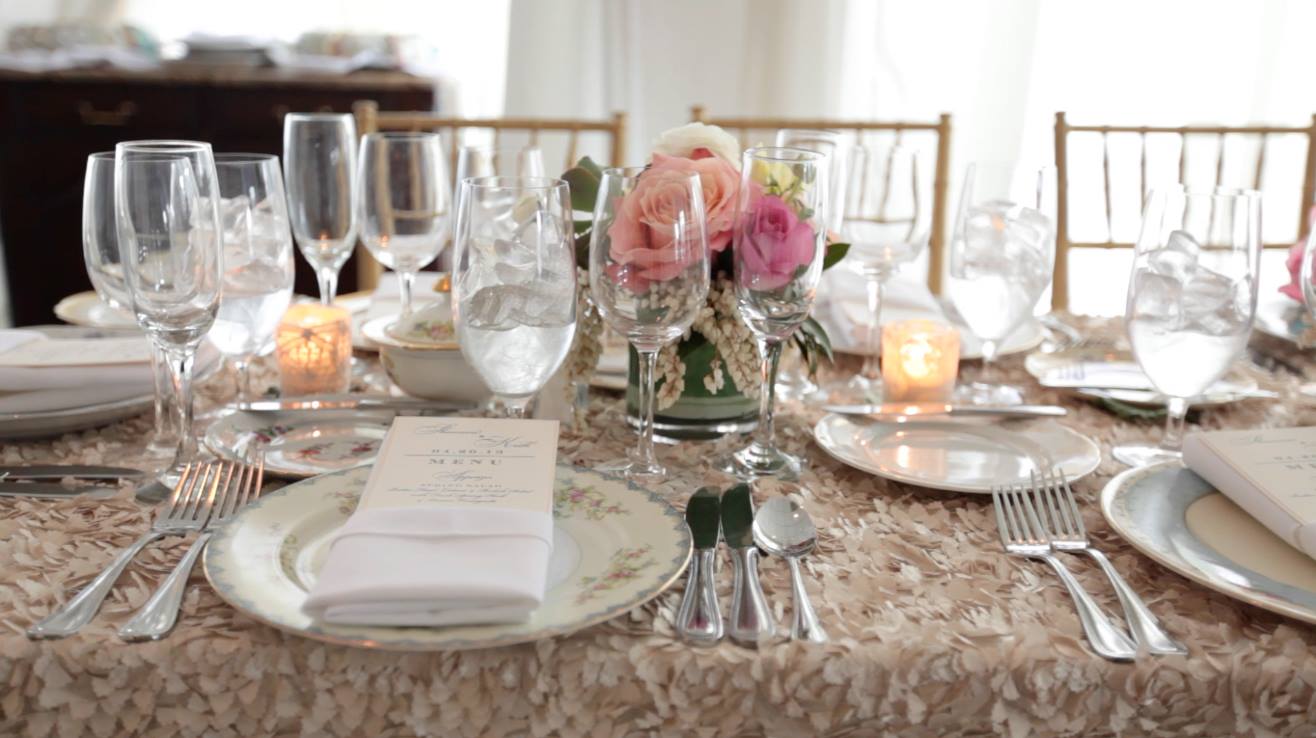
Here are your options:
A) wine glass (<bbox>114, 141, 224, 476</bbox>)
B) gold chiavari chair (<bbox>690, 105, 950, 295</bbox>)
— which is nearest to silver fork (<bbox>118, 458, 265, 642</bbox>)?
wine glass (<bbox>114, 141, 224, 476</bbox>)

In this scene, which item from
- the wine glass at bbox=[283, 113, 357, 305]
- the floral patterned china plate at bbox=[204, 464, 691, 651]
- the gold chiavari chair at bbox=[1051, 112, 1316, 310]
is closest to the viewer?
the floral patterned china plate at bbox=[204, 464, 691, 651]

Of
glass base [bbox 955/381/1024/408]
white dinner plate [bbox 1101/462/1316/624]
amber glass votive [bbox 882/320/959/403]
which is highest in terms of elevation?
amber glass votive [bbox 882/320/959/403]

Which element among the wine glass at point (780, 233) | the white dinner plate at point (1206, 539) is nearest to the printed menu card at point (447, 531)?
the wine glass at point (780, 233)

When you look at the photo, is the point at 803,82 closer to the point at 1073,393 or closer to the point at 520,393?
the point at 1073,393

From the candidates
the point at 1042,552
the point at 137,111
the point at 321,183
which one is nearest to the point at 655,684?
the point at 1042,552

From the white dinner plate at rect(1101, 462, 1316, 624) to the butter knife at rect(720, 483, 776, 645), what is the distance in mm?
270

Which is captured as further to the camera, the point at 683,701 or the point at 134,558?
the point at 134,558

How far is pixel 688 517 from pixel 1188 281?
1.60 feet

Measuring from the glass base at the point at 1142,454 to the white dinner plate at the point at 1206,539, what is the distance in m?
0.07

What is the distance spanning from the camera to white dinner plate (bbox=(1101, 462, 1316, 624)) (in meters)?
0.74

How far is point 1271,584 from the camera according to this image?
0.75 meters

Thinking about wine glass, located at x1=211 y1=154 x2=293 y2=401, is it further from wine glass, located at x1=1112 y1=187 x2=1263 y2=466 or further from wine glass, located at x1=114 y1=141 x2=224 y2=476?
wine glass, located at x1=1112 y1=187 x2=1263 y2=466

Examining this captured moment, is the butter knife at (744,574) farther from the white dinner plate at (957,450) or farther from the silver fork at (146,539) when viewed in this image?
the silver fork at (146,539)

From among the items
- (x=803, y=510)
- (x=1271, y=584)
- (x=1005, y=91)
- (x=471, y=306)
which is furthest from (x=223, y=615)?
(x=1005, y=91)
